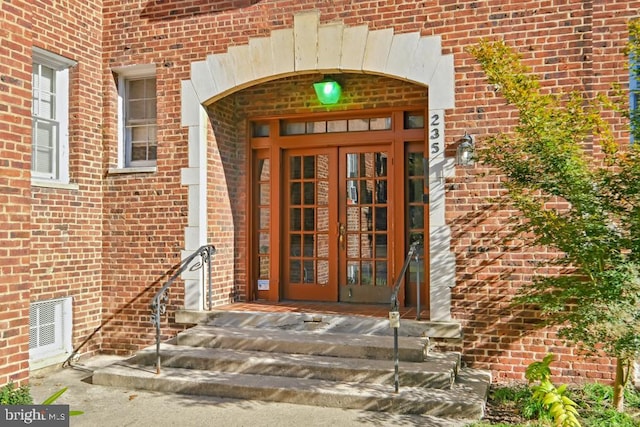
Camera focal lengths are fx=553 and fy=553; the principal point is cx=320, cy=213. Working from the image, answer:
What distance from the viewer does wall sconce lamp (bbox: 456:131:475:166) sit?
19.3ft

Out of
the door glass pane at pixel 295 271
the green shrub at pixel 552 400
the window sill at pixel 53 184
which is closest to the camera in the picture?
the green shrub at pixel 552 400

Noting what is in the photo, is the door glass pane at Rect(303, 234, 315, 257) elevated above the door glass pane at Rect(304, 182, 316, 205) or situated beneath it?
situated beneath

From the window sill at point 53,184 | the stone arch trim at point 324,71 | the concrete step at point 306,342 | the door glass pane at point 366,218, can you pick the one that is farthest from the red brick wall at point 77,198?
the door glass pane at point 366,218

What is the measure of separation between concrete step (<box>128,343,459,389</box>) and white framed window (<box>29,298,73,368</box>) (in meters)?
1.21

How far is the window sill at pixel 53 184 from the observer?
6.40m

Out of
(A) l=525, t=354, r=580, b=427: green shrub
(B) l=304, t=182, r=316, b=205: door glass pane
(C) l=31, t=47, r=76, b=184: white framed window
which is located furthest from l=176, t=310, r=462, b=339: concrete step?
(C) l=31, t=47, r=76, b=184: white framed window

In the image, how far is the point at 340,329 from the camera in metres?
6.21

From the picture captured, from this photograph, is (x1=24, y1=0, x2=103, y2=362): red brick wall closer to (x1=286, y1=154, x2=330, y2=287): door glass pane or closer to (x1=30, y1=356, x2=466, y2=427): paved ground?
(x1=30, y1=356, x2=466, y2=427): paved ground

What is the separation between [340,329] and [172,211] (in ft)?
8.50

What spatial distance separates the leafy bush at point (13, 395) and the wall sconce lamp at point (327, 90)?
465 centimetres

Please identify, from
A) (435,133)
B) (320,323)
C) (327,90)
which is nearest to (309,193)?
(327,90)

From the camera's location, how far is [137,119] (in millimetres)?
7543

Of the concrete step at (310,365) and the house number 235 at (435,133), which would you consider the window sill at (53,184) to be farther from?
the house number 235 at (435,133)

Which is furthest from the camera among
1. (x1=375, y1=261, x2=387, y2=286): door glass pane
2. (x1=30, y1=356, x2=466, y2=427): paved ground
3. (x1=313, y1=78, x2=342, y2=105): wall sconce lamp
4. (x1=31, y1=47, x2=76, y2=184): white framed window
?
(x1=375, y1=261, x2=387, y2=286): door glass pane
